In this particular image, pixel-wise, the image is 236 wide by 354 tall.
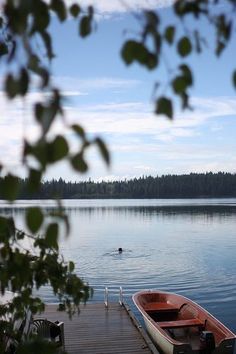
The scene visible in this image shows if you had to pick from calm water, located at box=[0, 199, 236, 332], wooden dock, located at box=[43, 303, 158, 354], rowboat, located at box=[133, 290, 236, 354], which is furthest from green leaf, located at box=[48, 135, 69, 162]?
calm water, located at box=[0, 199, 236, 332]

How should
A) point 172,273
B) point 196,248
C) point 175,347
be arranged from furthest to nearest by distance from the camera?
point 196,248, point 172,273, point 175,347

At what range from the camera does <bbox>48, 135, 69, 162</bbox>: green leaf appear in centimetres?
130

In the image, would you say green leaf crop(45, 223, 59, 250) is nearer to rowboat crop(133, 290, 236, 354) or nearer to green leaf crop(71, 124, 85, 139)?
green leaf crop(71, 124, 85, 139)

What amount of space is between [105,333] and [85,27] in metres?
13.5

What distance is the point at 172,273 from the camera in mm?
34500

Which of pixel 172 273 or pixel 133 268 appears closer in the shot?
pixel 172 273

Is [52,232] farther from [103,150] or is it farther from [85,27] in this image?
[85,27]

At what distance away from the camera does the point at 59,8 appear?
1.72 m

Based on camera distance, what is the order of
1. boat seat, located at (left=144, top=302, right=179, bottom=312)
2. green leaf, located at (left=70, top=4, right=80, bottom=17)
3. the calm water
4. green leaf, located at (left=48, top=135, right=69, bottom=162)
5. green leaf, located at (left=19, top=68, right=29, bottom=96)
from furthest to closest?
1. the calm water
2. boat seat, located at (left=144, top=302, right=179, bottom=312)
3. green leaf, located at (left=70, top=4, right=80, bottom=17)
4. green leaf, located at (left=19, top=68, right=29, bottom=96)
5. green leaf, located at (left=48, top=135, right=69, bottom=162)

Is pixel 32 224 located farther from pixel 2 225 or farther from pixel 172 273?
pixel 172 273

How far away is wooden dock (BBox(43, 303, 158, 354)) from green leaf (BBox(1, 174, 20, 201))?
10.7 meters

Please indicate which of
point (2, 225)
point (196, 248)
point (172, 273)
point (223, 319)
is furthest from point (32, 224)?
point (196, 248)

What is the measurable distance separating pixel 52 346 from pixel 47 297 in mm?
25430

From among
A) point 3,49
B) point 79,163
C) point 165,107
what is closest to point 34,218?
point 79,163
